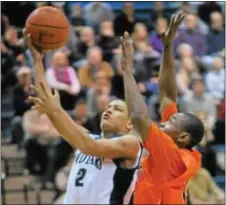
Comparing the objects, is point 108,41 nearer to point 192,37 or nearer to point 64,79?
point 192,37

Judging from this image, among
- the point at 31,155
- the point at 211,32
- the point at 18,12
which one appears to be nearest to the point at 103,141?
the point at 31,155

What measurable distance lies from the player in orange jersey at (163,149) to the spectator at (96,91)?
5265mm

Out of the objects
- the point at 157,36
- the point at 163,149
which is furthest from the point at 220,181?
the point at 163,149

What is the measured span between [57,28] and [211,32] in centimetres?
822

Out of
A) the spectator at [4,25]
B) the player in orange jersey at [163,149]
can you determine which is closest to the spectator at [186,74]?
the spectator at [4,25]

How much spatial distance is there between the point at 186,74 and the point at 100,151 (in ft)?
22.8

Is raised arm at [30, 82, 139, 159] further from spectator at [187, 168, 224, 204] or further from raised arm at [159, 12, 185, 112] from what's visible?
spectator at [187, 168, 224, 204]

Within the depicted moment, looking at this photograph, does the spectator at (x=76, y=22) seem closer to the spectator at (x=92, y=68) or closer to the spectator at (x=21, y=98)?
the spectator at (x=92, y=68)

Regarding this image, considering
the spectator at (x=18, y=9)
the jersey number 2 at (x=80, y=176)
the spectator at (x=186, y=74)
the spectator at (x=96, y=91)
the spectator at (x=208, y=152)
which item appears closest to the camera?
the jersey number 2 at (x=80, y=176)

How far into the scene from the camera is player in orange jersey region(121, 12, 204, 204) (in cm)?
462

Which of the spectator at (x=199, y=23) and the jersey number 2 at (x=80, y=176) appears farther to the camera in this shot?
the spectator at (x=199, y=23)

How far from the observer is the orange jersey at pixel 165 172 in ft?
15.6

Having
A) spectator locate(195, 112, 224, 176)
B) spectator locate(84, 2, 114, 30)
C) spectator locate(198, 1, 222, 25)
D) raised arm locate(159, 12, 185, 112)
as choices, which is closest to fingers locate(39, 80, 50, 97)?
raised arm locate(159, 12, 185, 112)

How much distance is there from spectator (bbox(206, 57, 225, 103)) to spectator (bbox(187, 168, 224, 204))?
1.89 meters
